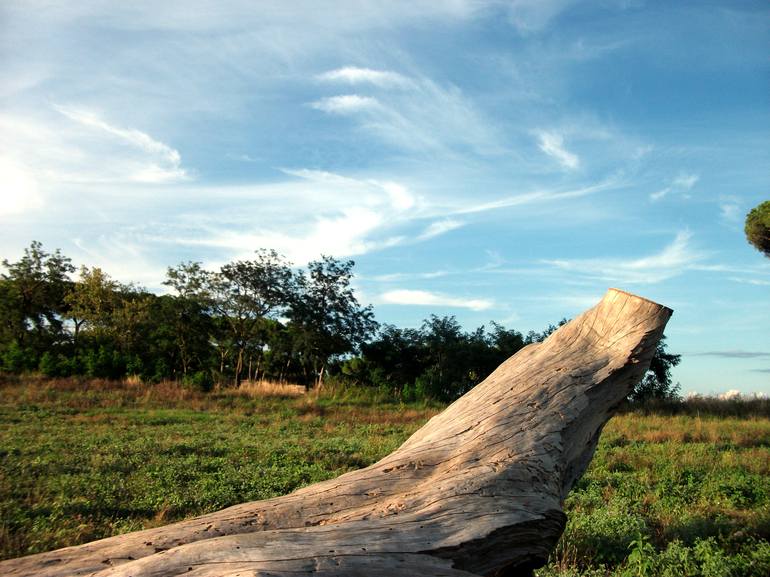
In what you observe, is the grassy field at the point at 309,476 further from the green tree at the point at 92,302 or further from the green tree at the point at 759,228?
the green tree at the point at 92,302

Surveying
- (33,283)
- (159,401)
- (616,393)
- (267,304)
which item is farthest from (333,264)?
(616,393)

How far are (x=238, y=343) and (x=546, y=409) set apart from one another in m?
30.5

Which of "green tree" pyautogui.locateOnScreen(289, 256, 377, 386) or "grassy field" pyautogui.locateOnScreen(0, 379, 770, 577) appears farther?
"green tree" pyautogui.locateOnScreen(289, 256, 377, 386)

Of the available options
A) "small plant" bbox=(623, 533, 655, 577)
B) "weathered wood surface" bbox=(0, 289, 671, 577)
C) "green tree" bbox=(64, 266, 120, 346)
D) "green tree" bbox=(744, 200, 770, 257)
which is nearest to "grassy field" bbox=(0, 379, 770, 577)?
"small plant" bbox=(623, 533, 655, 577)

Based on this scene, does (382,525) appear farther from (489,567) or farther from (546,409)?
(546,409)

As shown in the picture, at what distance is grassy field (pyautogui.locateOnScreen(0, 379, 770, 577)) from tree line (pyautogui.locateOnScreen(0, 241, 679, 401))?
977 cm

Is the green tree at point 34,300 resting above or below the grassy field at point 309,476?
above

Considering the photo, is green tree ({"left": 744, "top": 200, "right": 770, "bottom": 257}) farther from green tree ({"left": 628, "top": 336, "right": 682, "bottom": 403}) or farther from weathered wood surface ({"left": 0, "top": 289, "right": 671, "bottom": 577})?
weathered wood surface ({"left": 0, "top": 289, "right": 671, "bottom": 577})

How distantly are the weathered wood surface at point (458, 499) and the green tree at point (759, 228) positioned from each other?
24.2m

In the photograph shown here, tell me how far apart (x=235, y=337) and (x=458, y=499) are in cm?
3110

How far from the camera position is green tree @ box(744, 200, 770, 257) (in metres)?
25.8

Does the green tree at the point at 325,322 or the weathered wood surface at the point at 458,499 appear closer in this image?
the weathered wood surface at the point at 458,499

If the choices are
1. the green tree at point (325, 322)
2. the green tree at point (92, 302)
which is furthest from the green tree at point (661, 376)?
the green tree at point (92, 302)

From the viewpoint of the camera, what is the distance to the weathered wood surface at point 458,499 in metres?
3.61
